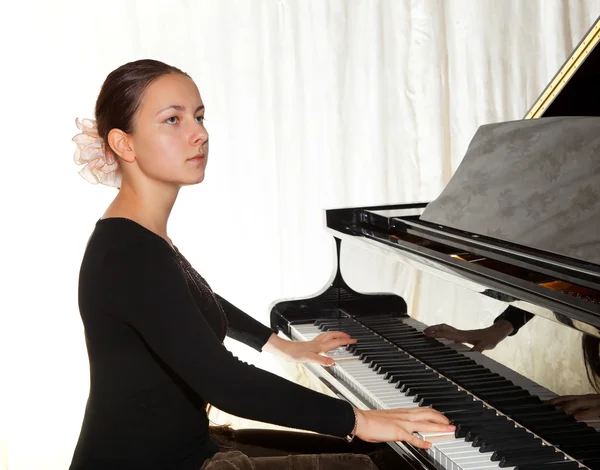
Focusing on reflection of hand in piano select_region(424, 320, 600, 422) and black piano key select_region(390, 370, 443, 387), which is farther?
black piano key select_region(390, 370, 443, 387)

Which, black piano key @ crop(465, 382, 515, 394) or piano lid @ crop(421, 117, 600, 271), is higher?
piano lid @ crop(421, 117, 600, 271)

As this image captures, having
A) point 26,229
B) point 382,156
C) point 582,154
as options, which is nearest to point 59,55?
point 26,229

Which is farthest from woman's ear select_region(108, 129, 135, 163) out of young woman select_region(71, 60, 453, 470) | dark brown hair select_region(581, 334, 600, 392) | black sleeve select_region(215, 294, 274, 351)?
dark brown hair select_region(581, 334, 600, 392)

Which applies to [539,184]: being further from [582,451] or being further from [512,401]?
[582,451]

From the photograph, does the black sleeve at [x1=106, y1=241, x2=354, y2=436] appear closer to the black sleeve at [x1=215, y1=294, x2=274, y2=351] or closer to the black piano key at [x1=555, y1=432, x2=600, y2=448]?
the black piano key at [x1=555, y1=432, x2=600, y2=448]

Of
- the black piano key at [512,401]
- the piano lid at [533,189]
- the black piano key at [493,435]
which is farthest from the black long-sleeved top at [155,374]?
the piano lid at [533,189]

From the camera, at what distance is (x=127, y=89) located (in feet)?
5.45

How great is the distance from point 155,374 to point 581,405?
816 mm

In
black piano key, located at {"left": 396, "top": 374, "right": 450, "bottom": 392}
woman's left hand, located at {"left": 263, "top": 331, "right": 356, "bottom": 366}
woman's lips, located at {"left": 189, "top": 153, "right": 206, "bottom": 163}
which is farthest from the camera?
woman's left hand, located at {"left": 263, "top": 331, "right": 356, "bottom": 366}

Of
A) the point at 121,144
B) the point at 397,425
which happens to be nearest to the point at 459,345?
the point at 397,425

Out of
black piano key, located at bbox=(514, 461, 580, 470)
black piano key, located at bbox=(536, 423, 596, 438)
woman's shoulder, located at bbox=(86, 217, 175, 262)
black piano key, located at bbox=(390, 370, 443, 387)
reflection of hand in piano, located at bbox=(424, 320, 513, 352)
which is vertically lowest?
black piano key, located at bbox=(514, 461, 580, 470)

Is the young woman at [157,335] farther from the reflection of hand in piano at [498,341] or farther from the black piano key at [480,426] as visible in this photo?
the reflection of hand in piano at [498,341]

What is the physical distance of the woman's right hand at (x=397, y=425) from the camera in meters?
1.46

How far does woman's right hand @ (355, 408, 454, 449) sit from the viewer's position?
1464 millimetres
